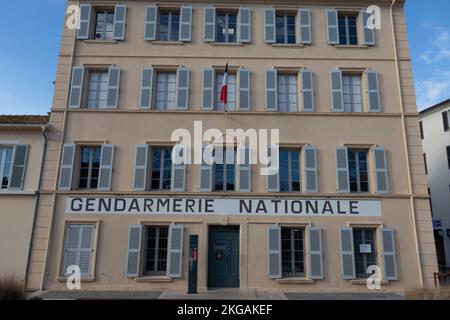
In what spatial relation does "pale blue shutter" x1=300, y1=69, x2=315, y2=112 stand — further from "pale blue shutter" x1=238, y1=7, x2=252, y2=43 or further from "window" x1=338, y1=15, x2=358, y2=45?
"pale blue shutter" x1=238, y1=7, x2=252, y2=43

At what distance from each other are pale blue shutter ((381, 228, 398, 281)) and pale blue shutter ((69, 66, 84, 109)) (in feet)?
36.1

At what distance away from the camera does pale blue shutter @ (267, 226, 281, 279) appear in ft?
37.9

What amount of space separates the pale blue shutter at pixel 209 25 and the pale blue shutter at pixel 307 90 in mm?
3485

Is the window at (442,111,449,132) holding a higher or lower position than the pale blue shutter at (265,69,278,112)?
higher

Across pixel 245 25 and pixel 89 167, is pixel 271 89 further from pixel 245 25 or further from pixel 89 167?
pixel 89 167

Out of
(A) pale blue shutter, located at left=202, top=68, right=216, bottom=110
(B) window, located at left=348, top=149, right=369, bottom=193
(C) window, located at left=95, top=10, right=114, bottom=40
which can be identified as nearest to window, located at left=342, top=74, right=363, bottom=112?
(B) window, located at left=348, top=149, right=369, bottom=193

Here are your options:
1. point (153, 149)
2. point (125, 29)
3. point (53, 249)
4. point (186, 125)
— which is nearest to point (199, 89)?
point (186, 125)

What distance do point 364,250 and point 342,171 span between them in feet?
8.50

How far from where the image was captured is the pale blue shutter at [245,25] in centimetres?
1350

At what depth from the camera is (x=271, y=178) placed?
12266 millimetres

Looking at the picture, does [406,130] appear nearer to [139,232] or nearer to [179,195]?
[179,195]

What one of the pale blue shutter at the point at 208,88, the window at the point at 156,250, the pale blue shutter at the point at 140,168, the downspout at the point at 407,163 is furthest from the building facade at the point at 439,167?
the pale blue shutter at the point at 140,168

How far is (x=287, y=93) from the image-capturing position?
13336 millimetres

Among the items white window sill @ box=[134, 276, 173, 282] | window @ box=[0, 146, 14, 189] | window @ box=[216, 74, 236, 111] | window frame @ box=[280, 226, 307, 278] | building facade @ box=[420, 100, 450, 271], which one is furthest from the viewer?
building facade @ box=[420, 100, 450, 271]
